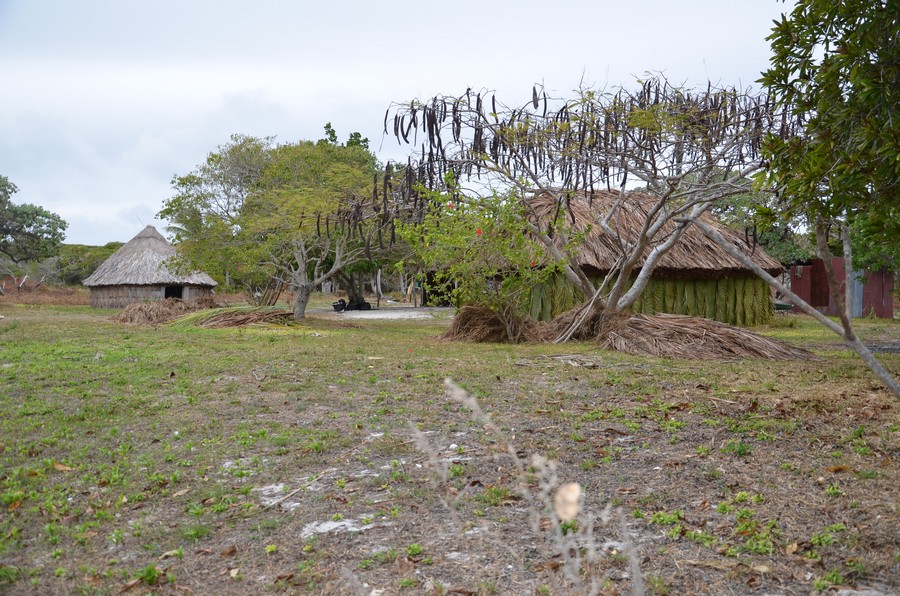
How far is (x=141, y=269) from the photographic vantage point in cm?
3072

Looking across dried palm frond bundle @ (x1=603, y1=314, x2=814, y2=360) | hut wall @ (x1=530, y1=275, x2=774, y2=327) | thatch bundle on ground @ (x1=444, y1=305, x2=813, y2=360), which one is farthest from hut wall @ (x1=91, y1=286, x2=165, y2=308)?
dried palm frond bundle @ (x1=603, y1=314, x2=814, y2=360)

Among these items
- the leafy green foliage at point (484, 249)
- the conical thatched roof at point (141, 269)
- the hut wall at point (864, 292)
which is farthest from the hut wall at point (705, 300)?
the conical thatched roof at point (141, 269)

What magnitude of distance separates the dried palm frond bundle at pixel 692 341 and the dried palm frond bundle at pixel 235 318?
27.9 ft

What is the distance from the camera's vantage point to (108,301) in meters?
31.0

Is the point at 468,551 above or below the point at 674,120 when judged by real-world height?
below

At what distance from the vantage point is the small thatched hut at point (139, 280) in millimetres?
30391

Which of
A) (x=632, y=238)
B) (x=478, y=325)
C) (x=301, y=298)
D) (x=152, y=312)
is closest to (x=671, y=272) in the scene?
(x=632, y=238)

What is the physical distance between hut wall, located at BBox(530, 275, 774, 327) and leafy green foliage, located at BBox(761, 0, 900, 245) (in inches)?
445

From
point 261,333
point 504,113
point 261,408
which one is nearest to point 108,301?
point 261,333

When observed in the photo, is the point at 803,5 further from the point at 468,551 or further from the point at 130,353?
the point at 130,353

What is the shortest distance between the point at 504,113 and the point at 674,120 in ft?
7.71

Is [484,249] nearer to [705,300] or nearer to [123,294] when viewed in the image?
[705,300]

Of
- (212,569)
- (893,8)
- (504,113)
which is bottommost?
(212,569)

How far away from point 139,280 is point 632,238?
21432mm
